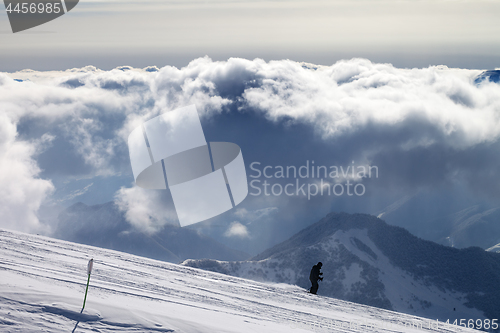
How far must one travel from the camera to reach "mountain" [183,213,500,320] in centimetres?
10612

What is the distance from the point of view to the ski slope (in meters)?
7.32

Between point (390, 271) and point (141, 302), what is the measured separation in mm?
117181

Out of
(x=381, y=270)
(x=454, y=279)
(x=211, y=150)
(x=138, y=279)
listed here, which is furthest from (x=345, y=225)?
(x=138, y=279)

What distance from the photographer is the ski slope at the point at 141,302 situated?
732 centimetres

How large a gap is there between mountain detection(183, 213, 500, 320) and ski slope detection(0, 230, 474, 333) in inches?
3504

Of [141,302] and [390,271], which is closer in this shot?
[141,302]

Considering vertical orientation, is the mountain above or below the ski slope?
below

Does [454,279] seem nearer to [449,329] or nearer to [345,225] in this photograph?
[345,225]

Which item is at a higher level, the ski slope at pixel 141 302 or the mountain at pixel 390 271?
the ski slope at pixel 141 302

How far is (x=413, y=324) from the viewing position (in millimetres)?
13922

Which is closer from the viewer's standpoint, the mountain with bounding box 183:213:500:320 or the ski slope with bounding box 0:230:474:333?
the ski slope with bounding box 0:230:474:333

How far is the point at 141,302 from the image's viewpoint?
30.5 ft

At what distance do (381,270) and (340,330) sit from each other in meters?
112

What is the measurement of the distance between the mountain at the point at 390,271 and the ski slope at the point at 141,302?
292 feet
